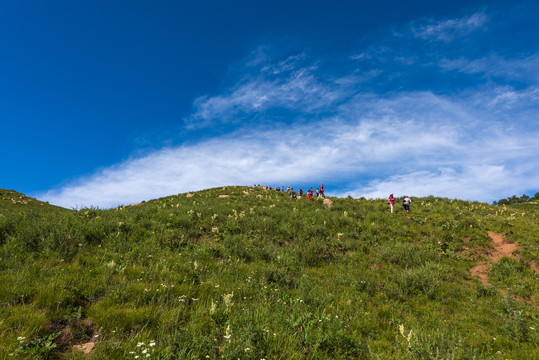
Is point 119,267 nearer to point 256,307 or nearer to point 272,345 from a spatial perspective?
point 256,307

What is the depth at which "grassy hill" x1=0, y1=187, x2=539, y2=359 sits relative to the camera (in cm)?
368

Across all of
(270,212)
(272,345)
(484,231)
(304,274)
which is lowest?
(272,345)

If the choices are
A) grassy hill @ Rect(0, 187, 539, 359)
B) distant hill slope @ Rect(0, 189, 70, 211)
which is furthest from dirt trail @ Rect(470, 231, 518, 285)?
distant hill slope @ Rect(0, 189, 70, 211)

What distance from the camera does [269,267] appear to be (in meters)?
7.55

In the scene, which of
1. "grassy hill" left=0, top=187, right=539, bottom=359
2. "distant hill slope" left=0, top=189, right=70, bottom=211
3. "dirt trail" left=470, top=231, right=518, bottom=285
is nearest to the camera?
"grassy hill" left=0, top=187, right=539, bottom=359

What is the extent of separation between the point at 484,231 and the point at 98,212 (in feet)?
70.6

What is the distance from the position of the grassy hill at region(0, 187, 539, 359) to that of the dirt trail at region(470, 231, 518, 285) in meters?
0.08

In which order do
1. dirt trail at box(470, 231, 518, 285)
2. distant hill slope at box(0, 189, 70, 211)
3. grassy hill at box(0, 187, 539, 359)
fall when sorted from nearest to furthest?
grassy hill at box(0, 187, 539, 359) → dirt trail at box(470, 231, 518, 285) → distant hill slope at box(0, 189, 70, 211)

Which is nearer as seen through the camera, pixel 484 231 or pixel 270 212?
pixel 484 231

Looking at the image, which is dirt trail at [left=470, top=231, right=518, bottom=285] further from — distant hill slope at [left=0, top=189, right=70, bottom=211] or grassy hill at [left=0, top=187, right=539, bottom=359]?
distant hill slope at [left=0, top=189, right=70, bottom=211]

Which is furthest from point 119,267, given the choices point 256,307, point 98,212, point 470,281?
point 470,281

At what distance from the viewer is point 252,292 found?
595 centimetres

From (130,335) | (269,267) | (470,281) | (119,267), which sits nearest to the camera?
(130,335)

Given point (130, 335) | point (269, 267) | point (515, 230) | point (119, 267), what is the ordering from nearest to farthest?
point (130, 335) < point (119, 267) < point (269, 267) < point (515, 230)
